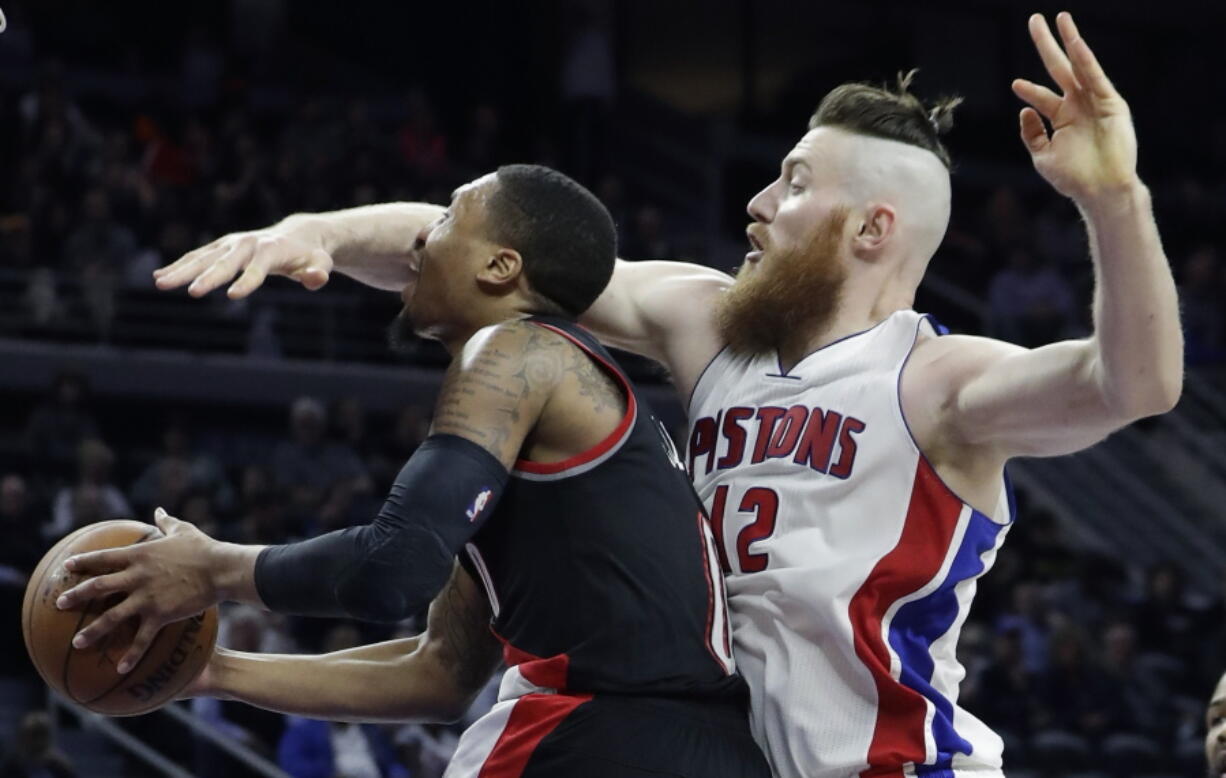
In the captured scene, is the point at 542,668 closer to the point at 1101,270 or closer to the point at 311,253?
the point at 311,253

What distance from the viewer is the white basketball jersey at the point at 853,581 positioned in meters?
3.42

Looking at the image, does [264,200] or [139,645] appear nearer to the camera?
[139,645]

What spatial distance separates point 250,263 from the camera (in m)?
3.38

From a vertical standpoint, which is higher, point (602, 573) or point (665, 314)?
point (665, 314)

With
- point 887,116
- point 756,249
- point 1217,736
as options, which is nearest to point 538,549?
point 756,249

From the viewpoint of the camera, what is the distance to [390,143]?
15.4 metres

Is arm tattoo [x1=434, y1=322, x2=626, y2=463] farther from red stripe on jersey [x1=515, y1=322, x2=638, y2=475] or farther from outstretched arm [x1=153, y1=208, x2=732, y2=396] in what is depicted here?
outstretched arm [x1=153, y1=208, x2=732, y2=396]

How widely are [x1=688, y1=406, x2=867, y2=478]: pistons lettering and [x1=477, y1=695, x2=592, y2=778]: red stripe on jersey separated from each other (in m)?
0.71

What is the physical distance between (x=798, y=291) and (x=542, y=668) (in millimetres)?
1038

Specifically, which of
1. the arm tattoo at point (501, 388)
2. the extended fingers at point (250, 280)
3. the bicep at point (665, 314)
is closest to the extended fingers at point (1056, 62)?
the arm tattoo at point (501, 388)

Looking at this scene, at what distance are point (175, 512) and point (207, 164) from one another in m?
4.87

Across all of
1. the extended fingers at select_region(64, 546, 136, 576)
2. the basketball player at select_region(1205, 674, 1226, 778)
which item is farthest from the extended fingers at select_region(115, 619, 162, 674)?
the basketball player at select_region(1205, 674, 1226, 778)

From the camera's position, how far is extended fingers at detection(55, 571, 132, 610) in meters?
3.13

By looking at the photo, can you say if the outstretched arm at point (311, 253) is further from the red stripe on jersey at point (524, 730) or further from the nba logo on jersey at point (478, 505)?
the red stripe on jersey at point (524, 730)
